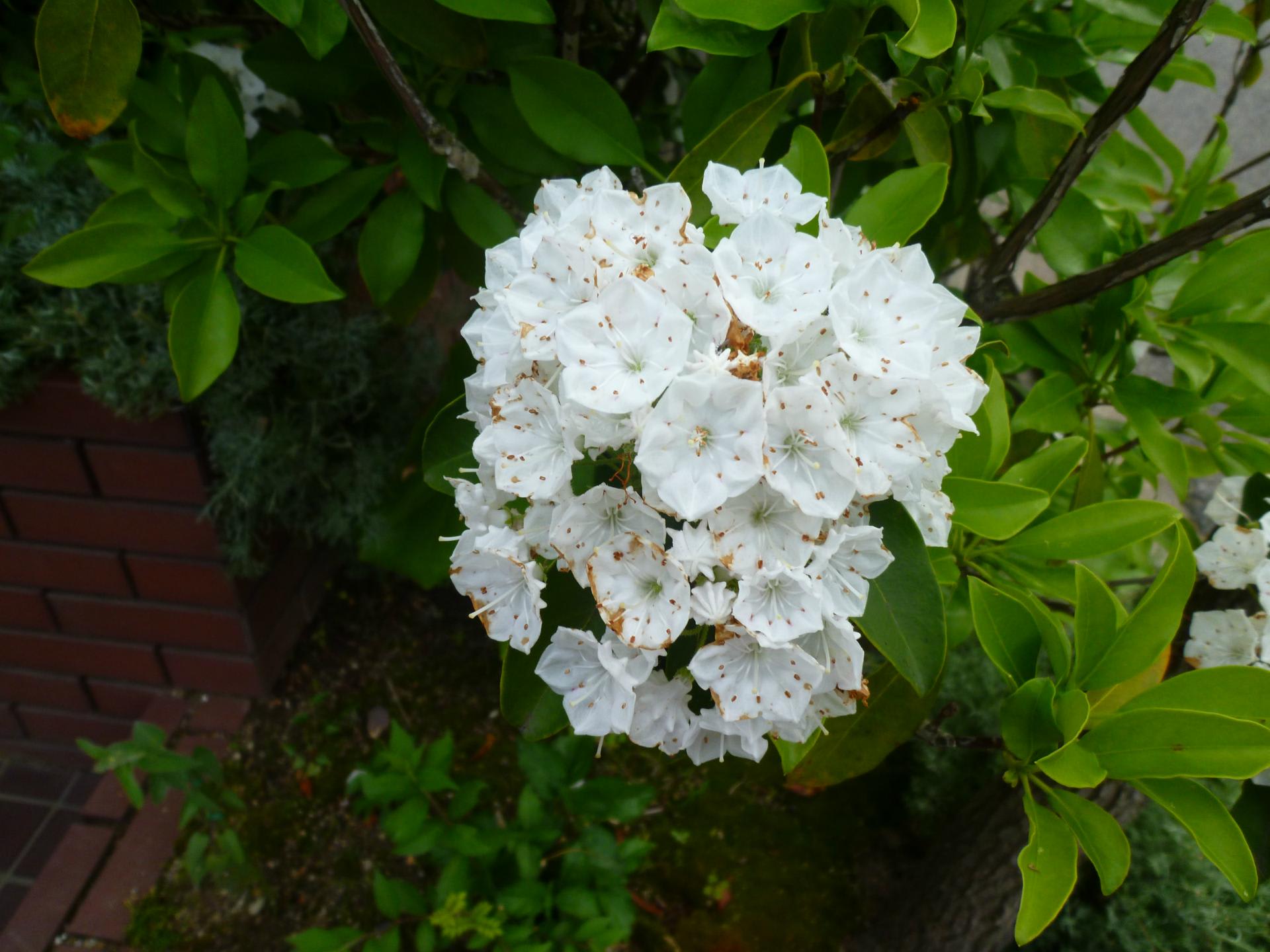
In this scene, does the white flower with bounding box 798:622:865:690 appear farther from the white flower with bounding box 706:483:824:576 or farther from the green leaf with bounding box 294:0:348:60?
the green leaf with bounding box 294:0:348:60

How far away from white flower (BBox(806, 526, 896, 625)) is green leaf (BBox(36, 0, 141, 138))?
0.91 m

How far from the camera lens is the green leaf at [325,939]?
130 centimetres

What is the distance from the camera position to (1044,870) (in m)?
0.83

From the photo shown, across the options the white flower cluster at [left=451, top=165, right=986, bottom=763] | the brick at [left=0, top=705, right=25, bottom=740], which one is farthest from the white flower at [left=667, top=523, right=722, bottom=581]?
the brick at [left=0, top=705, right=25, bottom=740]

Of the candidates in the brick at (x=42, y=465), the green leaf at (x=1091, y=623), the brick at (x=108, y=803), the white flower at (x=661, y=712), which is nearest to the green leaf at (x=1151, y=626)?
the green leaf at (x=1091, y=623)

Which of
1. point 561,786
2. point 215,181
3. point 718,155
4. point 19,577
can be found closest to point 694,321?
point 718,155

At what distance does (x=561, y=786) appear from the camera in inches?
57.1

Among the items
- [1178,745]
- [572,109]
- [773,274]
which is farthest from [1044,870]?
[572,109]

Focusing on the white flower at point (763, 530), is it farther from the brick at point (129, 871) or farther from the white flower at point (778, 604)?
the brick at point (129, 871)

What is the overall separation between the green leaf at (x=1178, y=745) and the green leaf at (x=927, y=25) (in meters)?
0.66

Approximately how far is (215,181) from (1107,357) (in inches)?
48.4

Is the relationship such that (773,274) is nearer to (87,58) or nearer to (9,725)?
(87,58)

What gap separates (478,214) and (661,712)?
764 millimetres

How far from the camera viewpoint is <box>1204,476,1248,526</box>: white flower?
1147 millimetres
